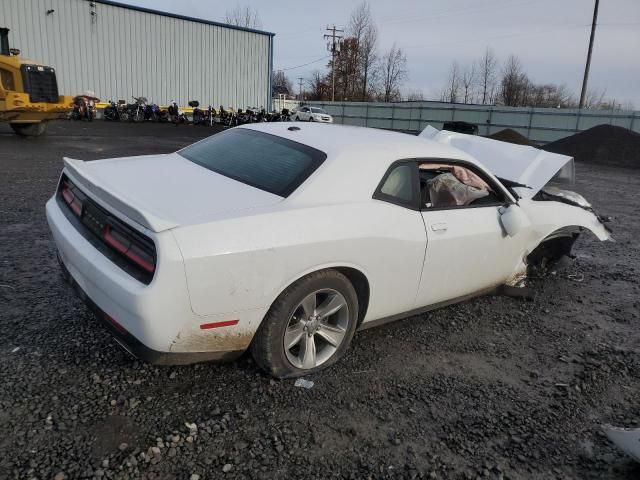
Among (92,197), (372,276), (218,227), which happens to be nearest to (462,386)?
(372,276)

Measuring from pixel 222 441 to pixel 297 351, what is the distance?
0.78m

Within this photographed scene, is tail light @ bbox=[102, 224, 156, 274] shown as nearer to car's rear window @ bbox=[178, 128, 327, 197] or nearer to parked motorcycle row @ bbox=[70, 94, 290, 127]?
car's rear window @ bbox=[178, 128, 327, 197]

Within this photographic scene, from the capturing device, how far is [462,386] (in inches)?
125

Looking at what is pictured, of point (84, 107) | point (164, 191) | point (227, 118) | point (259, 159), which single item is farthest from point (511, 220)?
point (227, 118)

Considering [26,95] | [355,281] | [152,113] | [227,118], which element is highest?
[26,95]

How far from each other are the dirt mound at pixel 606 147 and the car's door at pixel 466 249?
21101 millimetres

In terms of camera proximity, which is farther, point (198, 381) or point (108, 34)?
point (108, 34)

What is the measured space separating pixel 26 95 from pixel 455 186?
46.0ft

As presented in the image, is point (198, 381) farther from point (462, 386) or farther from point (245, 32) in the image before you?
point (245, 32)

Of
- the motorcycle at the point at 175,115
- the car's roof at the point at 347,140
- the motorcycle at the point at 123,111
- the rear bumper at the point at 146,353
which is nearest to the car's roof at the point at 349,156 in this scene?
the car's roof at the point at 347,140

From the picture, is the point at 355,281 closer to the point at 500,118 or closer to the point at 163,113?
the point at 163,113

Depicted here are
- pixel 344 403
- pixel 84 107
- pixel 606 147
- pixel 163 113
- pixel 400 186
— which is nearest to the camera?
pixel 344 403

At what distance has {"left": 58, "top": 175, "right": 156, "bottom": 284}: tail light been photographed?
96.9 inches

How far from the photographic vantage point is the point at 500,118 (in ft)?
107
